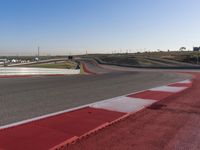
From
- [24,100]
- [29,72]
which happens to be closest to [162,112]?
[24,100]

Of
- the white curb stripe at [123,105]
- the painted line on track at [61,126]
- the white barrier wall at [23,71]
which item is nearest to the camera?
the painted line on track at [61,126]

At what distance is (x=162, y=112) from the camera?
760 centimetres

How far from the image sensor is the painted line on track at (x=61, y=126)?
4.61 meters

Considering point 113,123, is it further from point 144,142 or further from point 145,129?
point 144,142

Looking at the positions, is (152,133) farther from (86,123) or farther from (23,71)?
(23,71)

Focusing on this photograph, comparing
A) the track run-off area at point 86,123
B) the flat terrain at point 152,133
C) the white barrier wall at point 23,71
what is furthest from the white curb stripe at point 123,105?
the white barrier wall at point 23,71

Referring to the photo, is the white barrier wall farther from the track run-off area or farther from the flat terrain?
the flat terrain

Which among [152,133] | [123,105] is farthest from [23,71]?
[152,133]

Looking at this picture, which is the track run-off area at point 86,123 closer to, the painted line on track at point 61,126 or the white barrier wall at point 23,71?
the painted line on track at point 61,126

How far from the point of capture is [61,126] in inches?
229

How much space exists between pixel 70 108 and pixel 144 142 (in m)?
3.66

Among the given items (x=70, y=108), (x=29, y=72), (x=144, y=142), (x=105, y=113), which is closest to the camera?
(x=144, y=142)

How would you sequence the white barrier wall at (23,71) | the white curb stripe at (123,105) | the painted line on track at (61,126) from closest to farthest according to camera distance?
1. the painted line on track at (61,126)
2. the white curb stripe at (123,105)
3. the white barrier wall at (23,71)

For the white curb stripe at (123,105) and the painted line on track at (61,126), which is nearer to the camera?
the painted line on track at (61,126)
